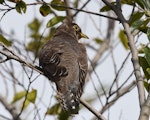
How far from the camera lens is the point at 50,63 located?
5.05 metres

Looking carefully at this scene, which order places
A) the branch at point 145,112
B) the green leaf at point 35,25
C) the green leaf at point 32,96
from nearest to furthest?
1. the branch at point 145,112
2. the green leaf at point 32,96
3. the green leaf at point 35,25

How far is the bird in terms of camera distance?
15.8ft

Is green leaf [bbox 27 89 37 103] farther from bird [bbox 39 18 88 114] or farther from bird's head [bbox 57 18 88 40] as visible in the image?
bird's head [bbox 57 18 88 40]

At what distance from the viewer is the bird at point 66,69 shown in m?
4.80

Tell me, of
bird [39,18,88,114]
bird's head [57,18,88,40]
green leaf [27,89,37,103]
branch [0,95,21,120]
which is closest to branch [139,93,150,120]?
bird [39,18,88,114]

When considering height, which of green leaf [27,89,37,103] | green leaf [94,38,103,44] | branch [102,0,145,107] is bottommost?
green leaf [94,38,103,44]

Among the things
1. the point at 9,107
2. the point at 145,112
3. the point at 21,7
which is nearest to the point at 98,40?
the point at 9,107

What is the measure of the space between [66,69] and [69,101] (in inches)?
17.6

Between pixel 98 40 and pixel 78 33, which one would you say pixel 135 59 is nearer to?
pixel 78 33

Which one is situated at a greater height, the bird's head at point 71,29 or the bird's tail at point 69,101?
the bird's head at point 71,29

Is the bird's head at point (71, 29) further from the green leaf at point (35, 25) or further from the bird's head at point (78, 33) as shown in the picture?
the green leaf at point (35, 25)

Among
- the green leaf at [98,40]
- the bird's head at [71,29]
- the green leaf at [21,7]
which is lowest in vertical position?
the green leaf at [98,40]

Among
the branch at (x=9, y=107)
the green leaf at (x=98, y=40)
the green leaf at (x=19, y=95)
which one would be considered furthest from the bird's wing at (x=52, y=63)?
the green leaf at (x=98, y=40)

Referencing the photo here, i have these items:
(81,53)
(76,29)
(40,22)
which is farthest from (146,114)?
(40,22)
